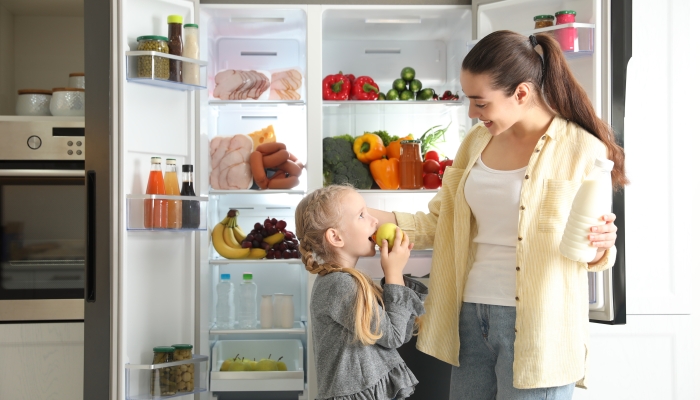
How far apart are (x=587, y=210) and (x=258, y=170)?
1717mm

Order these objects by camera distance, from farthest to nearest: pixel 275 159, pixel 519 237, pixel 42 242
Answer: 1. pixel 275 159
2. pixel 42 242
3. pixel 519 237

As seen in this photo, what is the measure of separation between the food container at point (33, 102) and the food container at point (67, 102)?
68 millimetres

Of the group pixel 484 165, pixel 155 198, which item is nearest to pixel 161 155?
pixel 155 198

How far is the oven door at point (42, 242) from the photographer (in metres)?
2.71

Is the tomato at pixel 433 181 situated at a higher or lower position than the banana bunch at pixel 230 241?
higher

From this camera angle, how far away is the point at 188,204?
2447 mm

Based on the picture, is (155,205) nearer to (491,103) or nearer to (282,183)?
(282,183)

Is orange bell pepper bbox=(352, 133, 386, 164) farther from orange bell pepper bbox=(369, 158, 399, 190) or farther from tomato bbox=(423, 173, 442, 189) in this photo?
tomato bbox=(423, 173, 442, 189)

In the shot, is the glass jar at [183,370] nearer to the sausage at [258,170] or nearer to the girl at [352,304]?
the sausage at [258,170]

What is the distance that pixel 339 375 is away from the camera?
1576 mm

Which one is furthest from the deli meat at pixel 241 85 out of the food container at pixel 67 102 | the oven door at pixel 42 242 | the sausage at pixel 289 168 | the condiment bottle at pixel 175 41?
the oven door at pixel 42 242

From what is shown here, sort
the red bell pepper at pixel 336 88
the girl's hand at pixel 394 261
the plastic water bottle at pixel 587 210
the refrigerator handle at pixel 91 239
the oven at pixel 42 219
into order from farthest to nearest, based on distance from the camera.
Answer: the red bell pepper at pixel 336 88 → the oven at pixel 42 219 → the refrigerator handle at pixel 91 239 → the girl's hand at pixel 394 261 → the plastic water bottle at pixel 587 210

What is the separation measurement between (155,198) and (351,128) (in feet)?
3.67

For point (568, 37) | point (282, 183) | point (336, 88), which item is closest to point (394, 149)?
point (336, 88)
